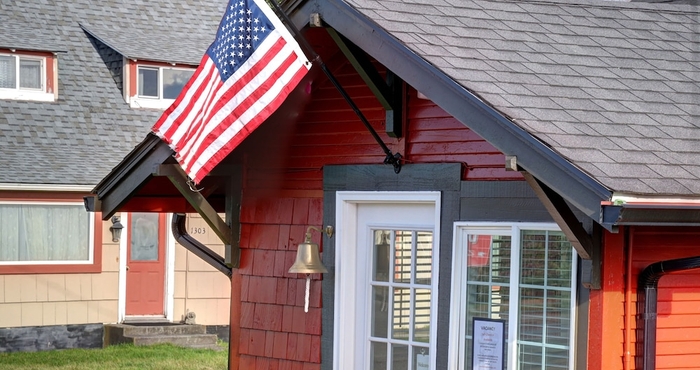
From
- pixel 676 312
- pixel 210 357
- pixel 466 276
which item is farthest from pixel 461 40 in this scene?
pixel 210 357

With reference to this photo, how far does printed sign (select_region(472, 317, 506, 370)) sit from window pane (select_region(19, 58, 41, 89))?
1250 centimetres

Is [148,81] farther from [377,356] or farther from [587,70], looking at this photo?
[587,70]

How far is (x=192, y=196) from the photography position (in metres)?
8.05

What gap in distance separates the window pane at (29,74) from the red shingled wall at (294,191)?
10091mm

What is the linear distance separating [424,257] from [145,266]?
10850mm

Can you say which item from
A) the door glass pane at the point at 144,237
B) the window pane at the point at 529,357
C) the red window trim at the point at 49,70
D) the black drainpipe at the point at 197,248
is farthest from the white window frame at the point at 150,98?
the window pane at the point at 529,357

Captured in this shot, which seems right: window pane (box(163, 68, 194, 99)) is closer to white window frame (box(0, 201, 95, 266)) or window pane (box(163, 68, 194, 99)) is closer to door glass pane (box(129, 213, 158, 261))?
door glass pane (box(129, 213, 158, 261))

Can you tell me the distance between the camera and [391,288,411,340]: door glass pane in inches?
298

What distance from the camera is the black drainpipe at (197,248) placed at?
30.3 ft

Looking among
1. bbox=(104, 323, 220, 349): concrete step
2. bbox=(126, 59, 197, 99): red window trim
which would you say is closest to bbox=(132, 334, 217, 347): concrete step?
bbox=(104, 323, 220, 349): concrete step

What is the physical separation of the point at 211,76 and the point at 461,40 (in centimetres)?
162

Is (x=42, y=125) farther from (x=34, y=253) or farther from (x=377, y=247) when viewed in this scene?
(x=377, y=247)

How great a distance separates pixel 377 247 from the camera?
7754 millimetres

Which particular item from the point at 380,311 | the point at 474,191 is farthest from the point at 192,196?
the point at 474,191
